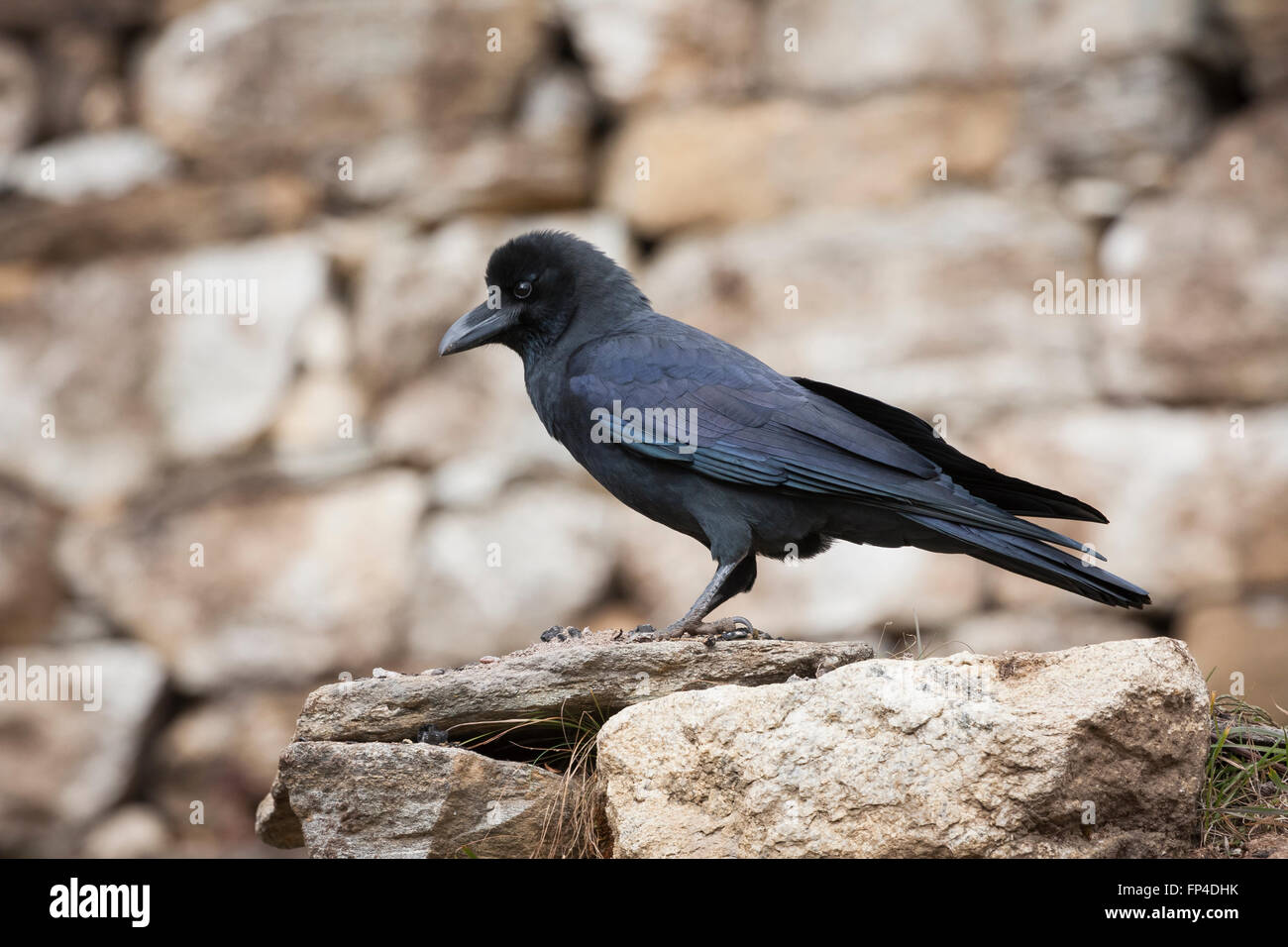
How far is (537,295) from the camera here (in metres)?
6.12

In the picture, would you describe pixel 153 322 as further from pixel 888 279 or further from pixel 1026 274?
pixel 1026 274

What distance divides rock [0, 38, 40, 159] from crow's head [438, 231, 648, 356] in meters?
7.95

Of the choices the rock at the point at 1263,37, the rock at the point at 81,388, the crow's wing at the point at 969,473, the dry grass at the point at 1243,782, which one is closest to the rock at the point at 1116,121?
the rock at the point at 1263,37

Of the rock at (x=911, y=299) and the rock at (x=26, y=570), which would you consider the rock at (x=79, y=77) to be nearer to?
the rock at (x=26, y=570)

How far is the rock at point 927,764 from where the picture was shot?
3.74m

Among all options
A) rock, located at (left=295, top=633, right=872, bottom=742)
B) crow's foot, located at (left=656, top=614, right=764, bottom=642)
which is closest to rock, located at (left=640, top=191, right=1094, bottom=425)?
crow's foot, located at (left=656, top=614, right=764, bottom=642)

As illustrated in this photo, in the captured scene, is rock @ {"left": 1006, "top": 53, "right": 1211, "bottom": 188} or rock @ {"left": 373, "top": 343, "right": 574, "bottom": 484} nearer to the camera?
rock @ {"left": 1006, "top": 53, "right": 1211, "bottom": 188}

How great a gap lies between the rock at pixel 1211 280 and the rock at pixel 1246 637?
4.68 feet

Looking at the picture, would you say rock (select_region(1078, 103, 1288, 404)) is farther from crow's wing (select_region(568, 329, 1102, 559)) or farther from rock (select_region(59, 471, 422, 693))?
rock (select_region(59, 471, 422, 693))

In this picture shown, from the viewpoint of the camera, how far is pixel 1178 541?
31.8 ft

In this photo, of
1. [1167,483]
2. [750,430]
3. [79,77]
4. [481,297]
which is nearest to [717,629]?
[750,430]

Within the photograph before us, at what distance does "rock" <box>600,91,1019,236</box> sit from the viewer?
35.1 feet

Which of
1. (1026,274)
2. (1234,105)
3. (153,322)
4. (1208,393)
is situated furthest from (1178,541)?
(153,322)

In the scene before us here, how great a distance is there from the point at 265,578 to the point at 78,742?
80.0 inches
